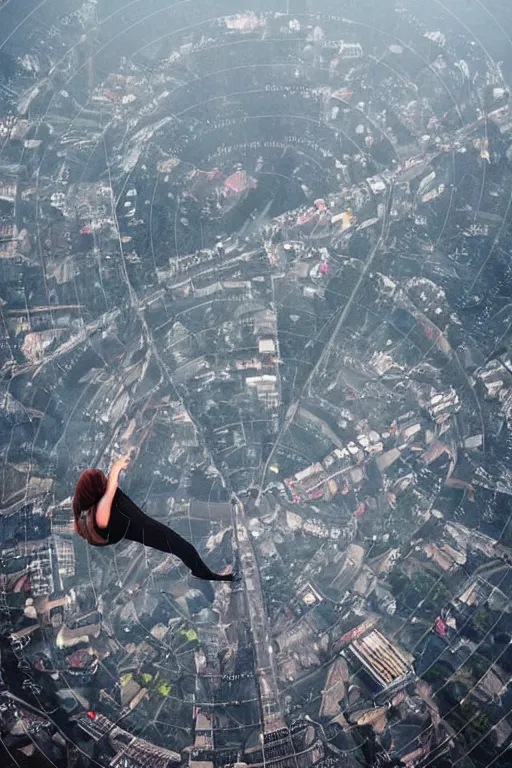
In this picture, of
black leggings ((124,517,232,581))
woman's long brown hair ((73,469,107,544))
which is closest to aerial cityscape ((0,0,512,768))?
black leggings ((124,517,232,581))

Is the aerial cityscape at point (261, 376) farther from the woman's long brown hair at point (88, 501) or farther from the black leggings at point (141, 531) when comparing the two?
the woman's long brown hair at point (88, 501)

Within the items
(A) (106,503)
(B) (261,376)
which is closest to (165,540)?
(A) (106,503)

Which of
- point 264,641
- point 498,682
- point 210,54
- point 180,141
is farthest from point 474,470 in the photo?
point 210,54

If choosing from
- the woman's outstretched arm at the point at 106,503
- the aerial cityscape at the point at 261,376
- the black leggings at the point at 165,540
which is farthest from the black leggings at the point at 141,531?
the aerial cityscape at the point at 261,376

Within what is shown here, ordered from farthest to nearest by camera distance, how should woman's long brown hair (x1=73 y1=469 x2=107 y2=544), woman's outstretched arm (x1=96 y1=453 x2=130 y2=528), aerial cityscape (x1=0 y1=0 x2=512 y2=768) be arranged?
aerial cityscape (x1=0 y1=0 x2=512 y2=768), woman's outstretched arm (x1=96 y1=453 x2=130 y2=528), woman's long brown hair (x1=73 y1=469 x2=107 y2=544)

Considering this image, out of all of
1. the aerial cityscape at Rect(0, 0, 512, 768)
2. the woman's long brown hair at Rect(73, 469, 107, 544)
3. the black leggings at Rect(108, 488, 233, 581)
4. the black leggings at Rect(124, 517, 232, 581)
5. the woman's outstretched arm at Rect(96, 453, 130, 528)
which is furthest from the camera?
the aerial cityscape at Rect(0, 0, 512, 768)

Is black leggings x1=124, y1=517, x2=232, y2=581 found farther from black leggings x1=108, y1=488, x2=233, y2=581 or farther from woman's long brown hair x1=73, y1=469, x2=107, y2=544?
woman's long brown hair x1=73, y1=469, x2=107, y2=544

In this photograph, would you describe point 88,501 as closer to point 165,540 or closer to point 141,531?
point 141,531
